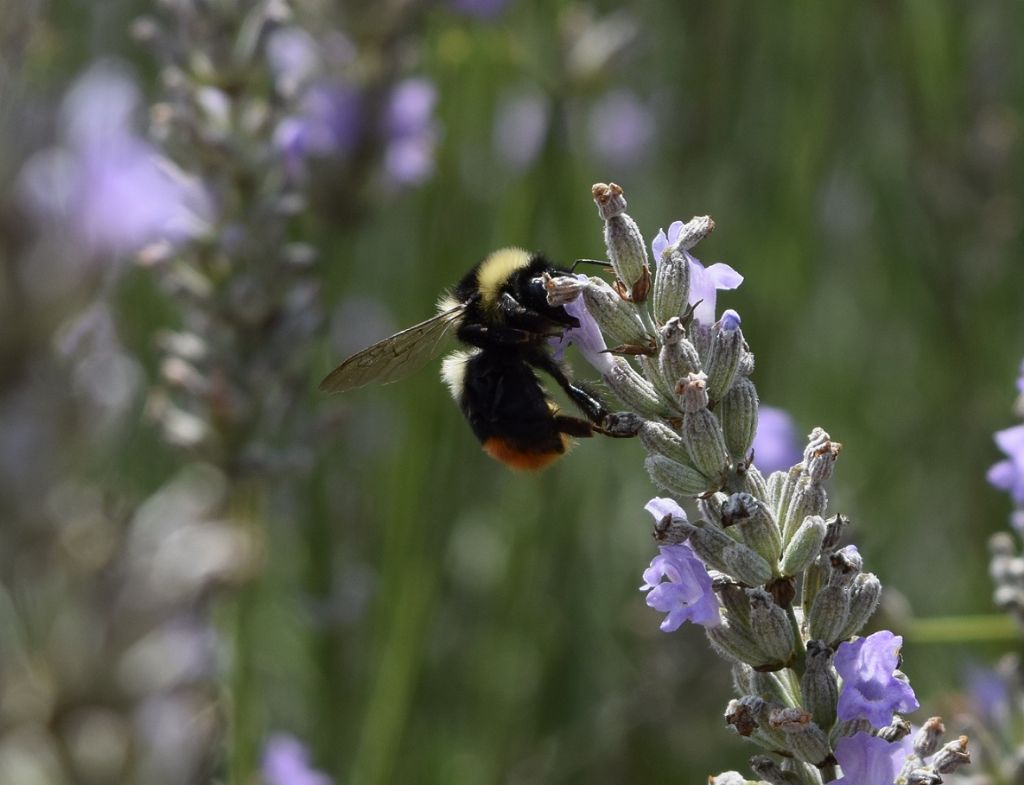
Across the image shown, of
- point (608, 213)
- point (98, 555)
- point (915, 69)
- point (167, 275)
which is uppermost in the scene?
point (915, 69)

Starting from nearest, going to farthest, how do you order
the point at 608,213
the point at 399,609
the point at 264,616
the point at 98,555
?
the point at 98,555 < the point at 608,213 < the point at 399,609 < the point at 264,616

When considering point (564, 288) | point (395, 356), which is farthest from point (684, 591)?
point (395, 356)

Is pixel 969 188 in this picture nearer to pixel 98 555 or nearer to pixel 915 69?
pixel 915 69

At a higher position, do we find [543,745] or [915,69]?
[915,69]

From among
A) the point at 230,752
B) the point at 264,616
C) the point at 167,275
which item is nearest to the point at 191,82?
the point at 167,275

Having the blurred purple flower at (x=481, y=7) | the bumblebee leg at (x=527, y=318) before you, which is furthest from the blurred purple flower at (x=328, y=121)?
the bumblebee leg at (x=527, y=318)

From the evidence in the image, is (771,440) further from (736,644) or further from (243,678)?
(736,644)
